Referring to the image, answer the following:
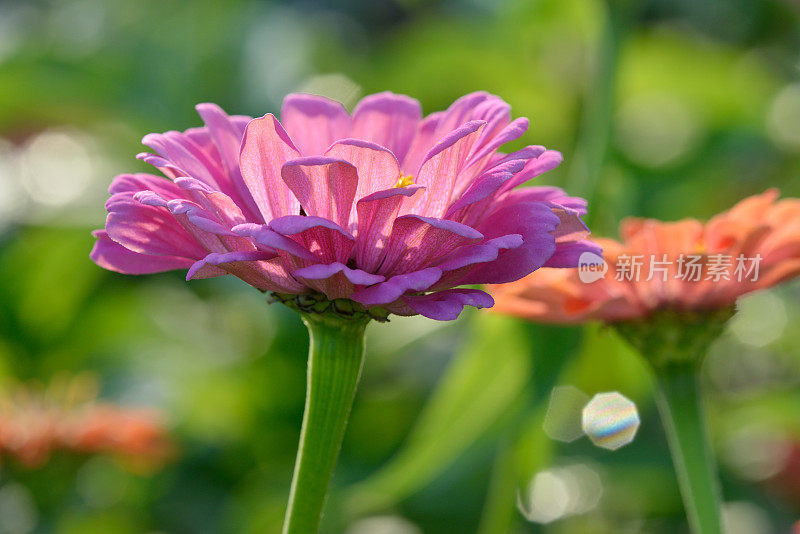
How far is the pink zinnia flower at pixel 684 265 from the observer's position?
0.36m

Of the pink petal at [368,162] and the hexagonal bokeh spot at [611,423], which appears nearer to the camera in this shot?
the pink petal at [368,162]

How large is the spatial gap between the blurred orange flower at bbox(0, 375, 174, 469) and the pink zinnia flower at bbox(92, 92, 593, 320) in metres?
0.34

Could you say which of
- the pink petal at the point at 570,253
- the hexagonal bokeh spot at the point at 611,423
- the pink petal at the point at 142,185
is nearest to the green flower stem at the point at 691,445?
the hexagonal bokeh spot at the point at 611,423

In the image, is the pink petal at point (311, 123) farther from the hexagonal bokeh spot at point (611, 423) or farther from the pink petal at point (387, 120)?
the hexagonal bokeh spot at point (611, 423)

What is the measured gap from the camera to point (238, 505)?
84 centimetres

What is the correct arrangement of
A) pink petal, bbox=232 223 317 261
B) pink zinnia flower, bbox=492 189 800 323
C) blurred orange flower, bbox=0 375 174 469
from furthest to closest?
blurred orange flower, bbox=0 375 174 469 < pink zinnia flower, bbox=492 189 800 323 < pink petal, bbox=232 223 317 261

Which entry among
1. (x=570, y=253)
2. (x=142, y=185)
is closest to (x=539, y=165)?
(x=570, y=253)

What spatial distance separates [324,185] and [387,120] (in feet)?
0.32

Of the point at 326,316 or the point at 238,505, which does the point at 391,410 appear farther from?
the point at 326,316

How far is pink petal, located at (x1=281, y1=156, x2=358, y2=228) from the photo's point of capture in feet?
0.88

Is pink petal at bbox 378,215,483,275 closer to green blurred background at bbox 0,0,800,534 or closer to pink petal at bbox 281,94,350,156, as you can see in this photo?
pink petal at bbox 281,94,350,156

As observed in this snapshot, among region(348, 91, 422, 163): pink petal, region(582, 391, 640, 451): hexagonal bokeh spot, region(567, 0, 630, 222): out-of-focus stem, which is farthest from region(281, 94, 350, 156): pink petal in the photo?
region(567, 0, 630, 222): out-of-focus stem

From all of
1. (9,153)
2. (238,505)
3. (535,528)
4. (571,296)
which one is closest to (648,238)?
(571,296)

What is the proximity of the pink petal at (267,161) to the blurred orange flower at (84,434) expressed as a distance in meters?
0.36
